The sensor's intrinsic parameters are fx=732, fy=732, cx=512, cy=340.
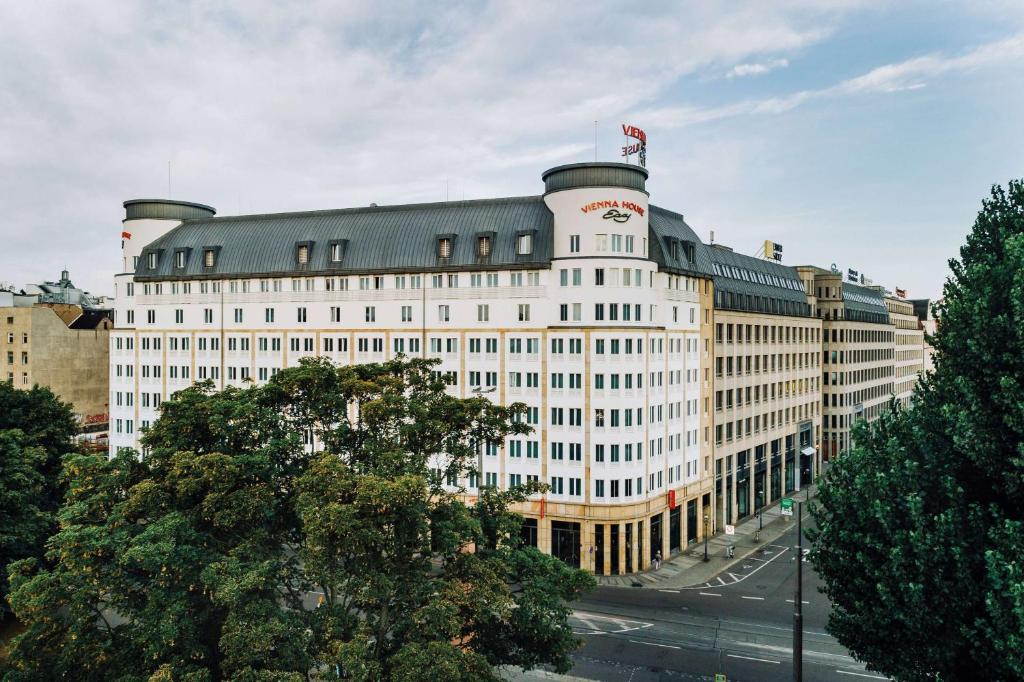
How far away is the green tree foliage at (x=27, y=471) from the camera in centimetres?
4094

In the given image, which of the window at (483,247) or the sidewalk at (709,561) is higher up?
the window at (483,247)

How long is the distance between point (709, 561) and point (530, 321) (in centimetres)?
2711

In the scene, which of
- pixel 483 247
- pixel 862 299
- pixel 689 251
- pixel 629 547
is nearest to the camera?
pixel 629 547

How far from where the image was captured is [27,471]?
42.5m

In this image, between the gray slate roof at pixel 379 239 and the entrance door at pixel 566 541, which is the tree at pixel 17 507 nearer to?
the gray slate roof at pixel 379 239

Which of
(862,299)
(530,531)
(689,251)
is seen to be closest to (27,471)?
(530,531)

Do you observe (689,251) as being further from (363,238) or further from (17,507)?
(17,507)

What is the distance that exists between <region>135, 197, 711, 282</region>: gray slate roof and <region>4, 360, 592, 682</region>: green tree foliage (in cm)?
3807

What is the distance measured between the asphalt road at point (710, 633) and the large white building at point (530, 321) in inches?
319

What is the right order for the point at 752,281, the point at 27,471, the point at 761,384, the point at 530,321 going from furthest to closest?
the point at 752,281 < the point at 761,384 < the point at 530,321 < the point at 27,471

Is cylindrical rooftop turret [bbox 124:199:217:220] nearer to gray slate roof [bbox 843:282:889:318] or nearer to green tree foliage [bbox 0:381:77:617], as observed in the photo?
green tree foliage [bbox 0:381:77:617]

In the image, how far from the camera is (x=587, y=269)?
64000 millimetres

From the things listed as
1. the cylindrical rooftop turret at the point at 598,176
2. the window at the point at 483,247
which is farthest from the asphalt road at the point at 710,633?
the cylindrical rooftop turret at the point at 598,176

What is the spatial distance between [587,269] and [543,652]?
1573 inches
